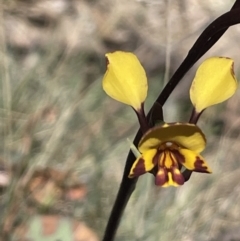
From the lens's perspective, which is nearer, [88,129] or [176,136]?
[176,136]

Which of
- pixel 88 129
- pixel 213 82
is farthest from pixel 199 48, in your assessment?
pixel 88 129

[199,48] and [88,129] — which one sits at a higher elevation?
[199,48]

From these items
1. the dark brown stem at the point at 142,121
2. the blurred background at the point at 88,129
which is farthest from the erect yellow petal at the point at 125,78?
the blurred background at the point at 88,129

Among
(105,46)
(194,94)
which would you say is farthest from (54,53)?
(194,94)

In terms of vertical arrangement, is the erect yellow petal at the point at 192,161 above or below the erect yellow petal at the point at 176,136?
below

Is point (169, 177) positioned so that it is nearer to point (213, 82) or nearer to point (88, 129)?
point (213, 82)

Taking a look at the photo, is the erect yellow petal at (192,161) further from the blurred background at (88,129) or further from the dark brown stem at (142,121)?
the blurred background at (88,129)
